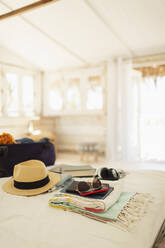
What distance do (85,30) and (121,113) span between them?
1.97 m

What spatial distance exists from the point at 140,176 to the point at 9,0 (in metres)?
3.32

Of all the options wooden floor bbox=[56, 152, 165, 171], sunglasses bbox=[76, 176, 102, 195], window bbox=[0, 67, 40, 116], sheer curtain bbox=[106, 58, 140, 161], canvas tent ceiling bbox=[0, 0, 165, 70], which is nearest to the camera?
sunglasses bbox=[76, 176, 102, 195]

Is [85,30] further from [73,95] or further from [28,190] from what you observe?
[28,190]

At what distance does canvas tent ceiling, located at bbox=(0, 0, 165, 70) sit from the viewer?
11.3 ft

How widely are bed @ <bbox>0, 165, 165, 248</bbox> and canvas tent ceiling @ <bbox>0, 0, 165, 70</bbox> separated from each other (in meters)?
3.12

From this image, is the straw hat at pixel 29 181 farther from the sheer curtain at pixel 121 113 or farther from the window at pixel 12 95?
the window at pixel 12 95

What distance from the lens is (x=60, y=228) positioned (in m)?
0.93

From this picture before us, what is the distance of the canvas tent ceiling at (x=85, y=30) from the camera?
135 inches

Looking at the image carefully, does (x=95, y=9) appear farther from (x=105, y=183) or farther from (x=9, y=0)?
(x=105, y=183)

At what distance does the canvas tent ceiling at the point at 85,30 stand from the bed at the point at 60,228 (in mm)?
3120

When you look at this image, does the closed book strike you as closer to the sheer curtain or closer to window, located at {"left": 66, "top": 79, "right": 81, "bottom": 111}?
the sheer curtain

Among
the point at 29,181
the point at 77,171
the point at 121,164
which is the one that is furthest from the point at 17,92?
the point at 29,181

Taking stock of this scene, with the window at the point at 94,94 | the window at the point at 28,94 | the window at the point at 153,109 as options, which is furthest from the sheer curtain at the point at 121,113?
the window at the point at 28,94

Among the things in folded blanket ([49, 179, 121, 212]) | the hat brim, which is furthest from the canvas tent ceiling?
folded blanket ([49, 179, 121, 212])
